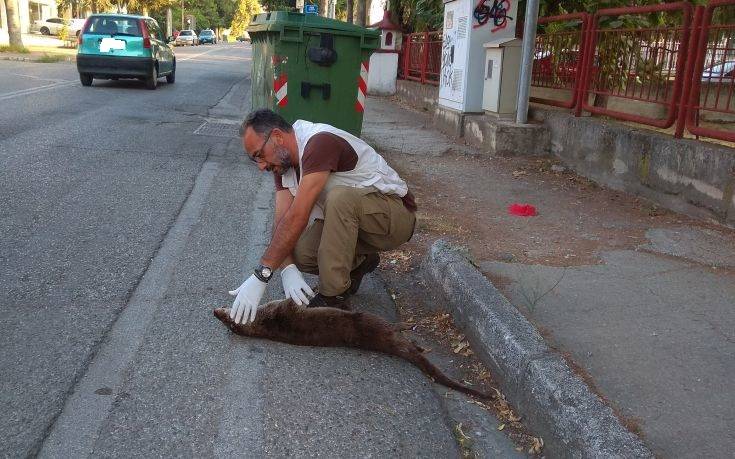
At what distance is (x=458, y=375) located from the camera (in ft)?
11.2

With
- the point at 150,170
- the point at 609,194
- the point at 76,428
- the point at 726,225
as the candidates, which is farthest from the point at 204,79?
the point at 76,428

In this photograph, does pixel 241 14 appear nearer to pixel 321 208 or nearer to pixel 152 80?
pixel 152 80

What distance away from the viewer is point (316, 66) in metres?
8.51

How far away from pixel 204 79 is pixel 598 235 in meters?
18.0

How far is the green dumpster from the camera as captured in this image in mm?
8344

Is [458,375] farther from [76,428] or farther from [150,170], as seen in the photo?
[150,170]

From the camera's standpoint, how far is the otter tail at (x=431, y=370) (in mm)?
3191

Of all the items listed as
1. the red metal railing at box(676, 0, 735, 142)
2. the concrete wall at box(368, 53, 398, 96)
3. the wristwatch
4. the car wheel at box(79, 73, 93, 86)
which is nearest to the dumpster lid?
the red metal railing at box(676, 0, 735, 142)

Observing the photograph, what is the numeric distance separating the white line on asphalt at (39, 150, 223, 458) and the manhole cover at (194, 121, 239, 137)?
544cm

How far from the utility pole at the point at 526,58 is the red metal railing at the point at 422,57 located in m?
6.17

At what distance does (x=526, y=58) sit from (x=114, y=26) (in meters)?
10.8

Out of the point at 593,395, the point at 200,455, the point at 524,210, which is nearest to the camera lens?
the point at 200,455

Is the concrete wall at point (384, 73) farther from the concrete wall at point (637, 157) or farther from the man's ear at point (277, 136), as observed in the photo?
the man's ear at point (277, 136)

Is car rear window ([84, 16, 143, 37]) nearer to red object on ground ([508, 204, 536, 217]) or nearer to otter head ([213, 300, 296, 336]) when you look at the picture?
red object on ground ([508, 204, 536, 217])
